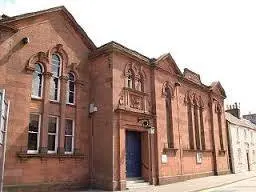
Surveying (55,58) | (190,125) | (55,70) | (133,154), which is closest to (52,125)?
(55,70)

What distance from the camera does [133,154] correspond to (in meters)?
17.5

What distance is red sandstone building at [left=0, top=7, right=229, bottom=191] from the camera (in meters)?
13.7

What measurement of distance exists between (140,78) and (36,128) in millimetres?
7035

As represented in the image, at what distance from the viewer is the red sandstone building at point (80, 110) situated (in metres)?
13.7

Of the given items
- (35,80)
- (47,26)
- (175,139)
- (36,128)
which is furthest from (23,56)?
(175,139)

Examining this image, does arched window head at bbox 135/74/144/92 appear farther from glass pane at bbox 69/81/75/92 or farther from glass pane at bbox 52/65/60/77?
glass pane at bbox 52/65/60/77

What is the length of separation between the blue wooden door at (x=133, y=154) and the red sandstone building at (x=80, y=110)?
0.06 metres

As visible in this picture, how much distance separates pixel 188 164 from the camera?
21156mm

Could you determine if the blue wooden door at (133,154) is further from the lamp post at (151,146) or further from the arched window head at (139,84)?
the arched window head at (139,84)


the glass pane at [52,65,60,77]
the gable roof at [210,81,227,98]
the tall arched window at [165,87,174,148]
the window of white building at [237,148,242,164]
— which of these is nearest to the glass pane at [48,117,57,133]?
the glass pane at [52,65,60,77]

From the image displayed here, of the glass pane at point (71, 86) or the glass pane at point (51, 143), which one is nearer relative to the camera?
the glass pane at point (51, 143)

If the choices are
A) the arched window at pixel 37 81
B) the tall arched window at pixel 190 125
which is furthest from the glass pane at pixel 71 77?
the tall arched window at pixel 190 125

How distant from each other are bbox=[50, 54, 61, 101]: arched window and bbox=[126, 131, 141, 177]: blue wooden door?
467 centimetres

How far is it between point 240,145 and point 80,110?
76.8 feet
